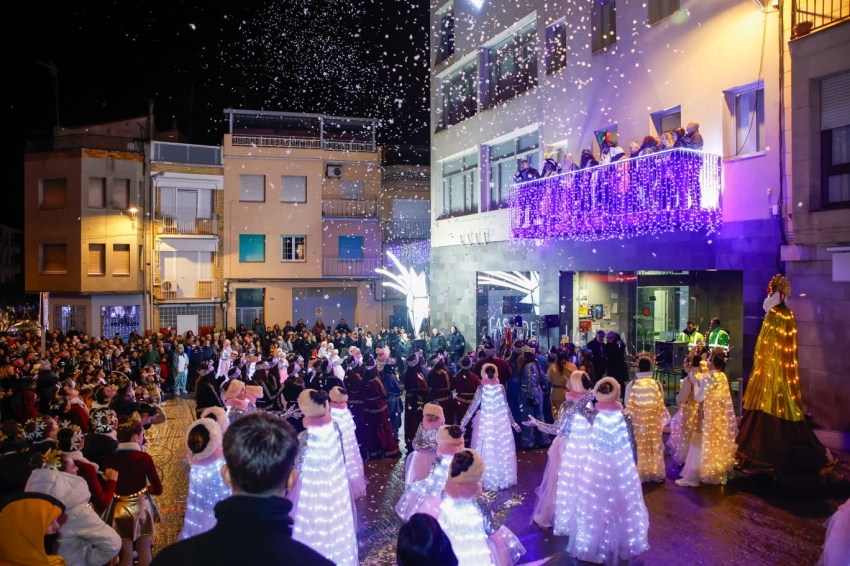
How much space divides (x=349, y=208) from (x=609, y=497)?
25829 millimetres

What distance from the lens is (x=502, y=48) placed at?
20891 millimetres

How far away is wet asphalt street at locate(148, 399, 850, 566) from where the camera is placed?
6633 millimetres

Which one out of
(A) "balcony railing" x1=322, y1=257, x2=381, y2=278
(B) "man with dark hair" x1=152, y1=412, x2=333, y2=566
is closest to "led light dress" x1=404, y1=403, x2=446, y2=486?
(B) "man with dark hair" x1=152, y1=412, x2=333, y2=566

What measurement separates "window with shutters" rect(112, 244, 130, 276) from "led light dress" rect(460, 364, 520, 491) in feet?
76.2

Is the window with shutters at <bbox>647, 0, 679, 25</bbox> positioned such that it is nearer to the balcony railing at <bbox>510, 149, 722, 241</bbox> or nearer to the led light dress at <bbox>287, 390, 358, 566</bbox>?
the balcony railing at <bbox>510, 149, 722, 241</bbox>

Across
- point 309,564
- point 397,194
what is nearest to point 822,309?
point 309,564

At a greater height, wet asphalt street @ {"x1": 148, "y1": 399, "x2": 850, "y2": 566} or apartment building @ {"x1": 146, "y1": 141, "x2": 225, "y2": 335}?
apartment building @ {"x1": 146, "y1": 141, "x2": 225, "y2": 335}

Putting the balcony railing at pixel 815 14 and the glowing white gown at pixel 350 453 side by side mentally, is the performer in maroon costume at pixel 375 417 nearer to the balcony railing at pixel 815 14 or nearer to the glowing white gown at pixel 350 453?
the glowing white gown at pixel 350 453

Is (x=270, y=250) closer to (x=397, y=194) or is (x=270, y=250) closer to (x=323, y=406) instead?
(x=397, y=194)

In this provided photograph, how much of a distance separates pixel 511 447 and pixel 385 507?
2.11m

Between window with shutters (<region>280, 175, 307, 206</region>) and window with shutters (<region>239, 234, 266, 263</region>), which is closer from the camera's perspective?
window with shutters (<region>239, 234, 266, 263</region>)

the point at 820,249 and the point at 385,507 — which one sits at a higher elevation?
the point at 820,249

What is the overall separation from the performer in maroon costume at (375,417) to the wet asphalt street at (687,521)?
2.90 feet

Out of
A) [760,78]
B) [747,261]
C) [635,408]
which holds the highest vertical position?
[760,78]
